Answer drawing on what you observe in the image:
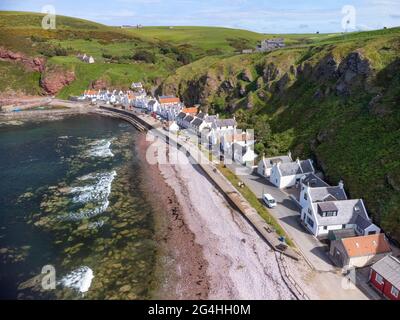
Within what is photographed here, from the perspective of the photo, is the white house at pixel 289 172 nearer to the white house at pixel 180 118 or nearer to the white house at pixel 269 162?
the white house at pixel 269 162

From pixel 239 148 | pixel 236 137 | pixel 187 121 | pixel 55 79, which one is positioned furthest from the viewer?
pixel 55 79

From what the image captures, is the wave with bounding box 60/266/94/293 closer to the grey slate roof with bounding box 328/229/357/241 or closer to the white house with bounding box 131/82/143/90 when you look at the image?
the grey slate roof with bounding box 328/229/357/241

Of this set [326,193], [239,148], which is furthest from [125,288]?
[239,148]

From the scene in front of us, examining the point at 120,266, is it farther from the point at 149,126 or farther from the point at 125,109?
the point at 125,109

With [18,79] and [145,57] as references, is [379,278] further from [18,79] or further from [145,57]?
[18,79]

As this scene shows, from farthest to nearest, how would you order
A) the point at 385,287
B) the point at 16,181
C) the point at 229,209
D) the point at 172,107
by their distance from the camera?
1. the point at 172,107
2. the point at 16,181
3. the point at 229,209
4. the point at 385,287
